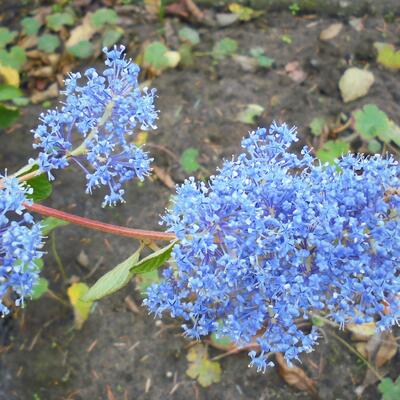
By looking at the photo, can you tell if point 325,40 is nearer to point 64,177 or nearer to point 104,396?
point 64,177

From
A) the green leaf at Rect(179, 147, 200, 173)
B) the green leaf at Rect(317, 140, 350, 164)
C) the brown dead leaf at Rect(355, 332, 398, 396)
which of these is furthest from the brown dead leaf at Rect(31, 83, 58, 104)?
the brown dead leaf at Rect(355, 332, 398, 396)

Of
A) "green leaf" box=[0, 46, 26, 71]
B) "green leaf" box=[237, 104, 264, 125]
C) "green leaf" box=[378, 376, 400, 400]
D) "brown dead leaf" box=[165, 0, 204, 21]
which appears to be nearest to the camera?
"green leaf" box=[378, 376, 400, 400]

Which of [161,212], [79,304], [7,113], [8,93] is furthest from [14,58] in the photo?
[79,304]

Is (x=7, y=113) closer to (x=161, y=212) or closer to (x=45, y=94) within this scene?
(x=45, y=94)

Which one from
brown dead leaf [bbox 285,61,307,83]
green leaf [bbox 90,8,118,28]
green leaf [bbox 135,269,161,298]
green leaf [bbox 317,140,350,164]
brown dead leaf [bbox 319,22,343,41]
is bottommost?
green leaf [bbox 135,269,161,298]

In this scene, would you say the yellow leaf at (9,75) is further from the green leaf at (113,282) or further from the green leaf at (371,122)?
the green leaf at (113,282)

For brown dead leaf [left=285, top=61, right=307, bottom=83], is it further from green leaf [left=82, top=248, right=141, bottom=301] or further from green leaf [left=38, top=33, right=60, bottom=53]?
green leaf [left=82, top=248, right=141, bottom=301]
